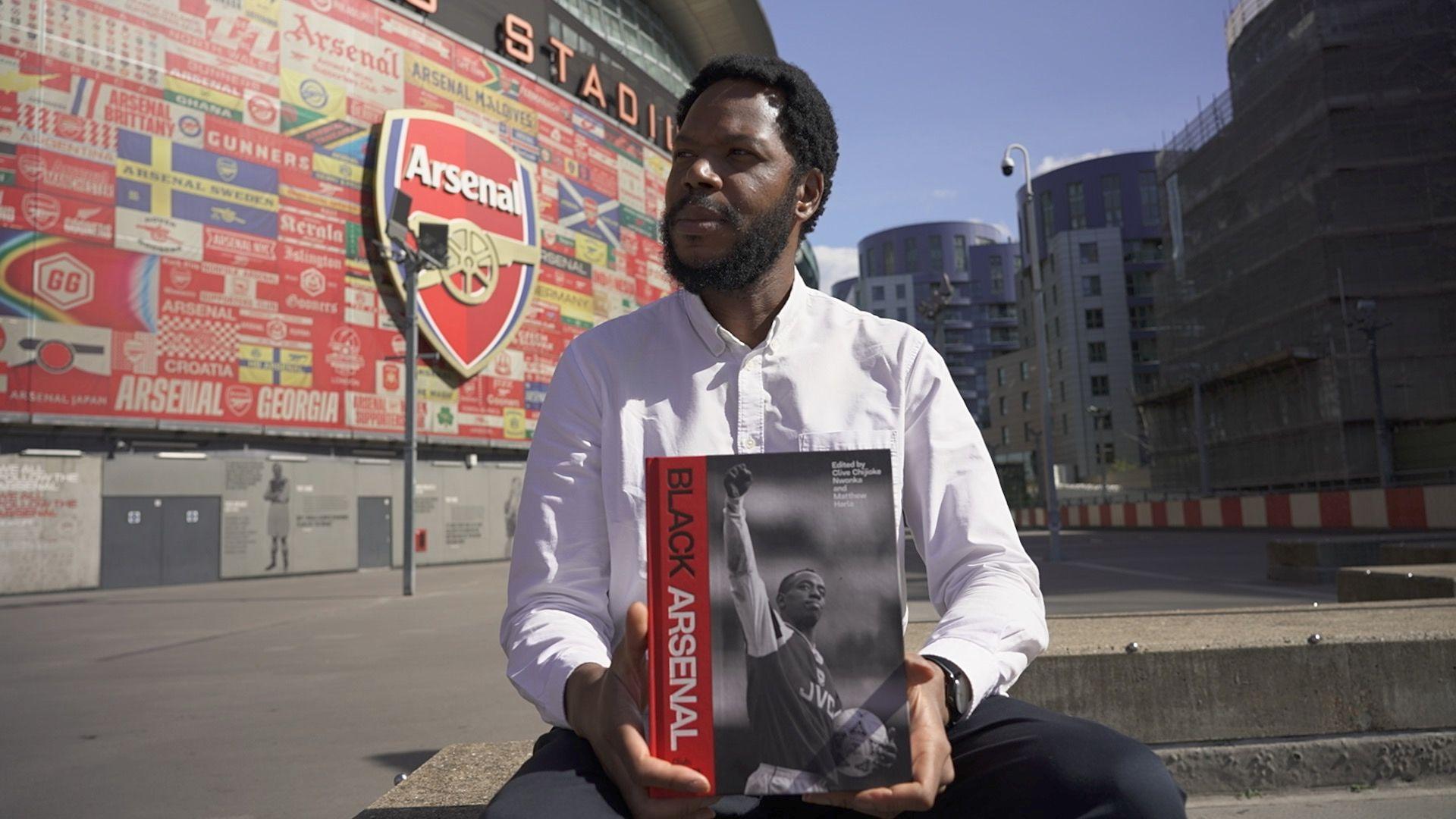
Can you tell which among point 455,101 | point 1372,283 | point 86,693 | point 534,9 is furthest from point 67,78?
point 1372,283

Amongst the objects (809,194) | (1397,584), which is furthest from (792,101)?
(1397,584)

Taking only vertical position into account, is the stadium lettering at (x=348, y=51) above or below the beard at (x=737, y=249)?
above

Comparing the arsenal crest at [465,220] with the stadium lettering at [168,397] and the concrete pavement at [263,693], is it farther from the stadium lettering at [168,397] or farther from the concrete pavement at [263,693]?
the concrete pavement at [263,693]

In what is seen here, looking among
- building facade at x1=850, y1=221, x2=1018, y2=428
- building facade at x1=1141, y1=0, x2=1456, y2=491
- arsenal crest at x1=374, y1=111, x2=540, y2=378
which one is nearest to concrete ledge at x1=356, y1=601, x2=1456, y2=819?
arsenal crest at x1=374, y1=111, x2=540, y2=378

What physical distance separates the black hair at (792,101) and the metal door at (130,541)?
23.4 m

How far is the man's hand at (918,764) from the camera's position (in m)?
1.27

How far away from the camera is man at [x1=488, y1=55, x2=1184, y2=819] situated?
1.40m

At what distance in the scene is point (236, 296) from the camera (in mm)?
23125

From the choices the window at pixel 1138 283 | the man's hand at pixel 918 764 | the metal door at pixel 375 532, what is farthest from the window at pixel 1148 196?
the man's hand at pixel 918 764

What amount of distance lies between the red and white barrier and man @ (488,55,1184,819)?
23.3 meters

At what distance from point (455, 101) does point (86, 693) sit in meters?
25.2

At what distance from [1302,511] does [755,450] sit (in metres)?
29.2

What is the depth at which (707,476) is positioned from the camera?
1.30m

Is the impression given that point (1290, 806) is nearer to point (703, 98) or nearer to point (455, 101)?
point (703, 98)
